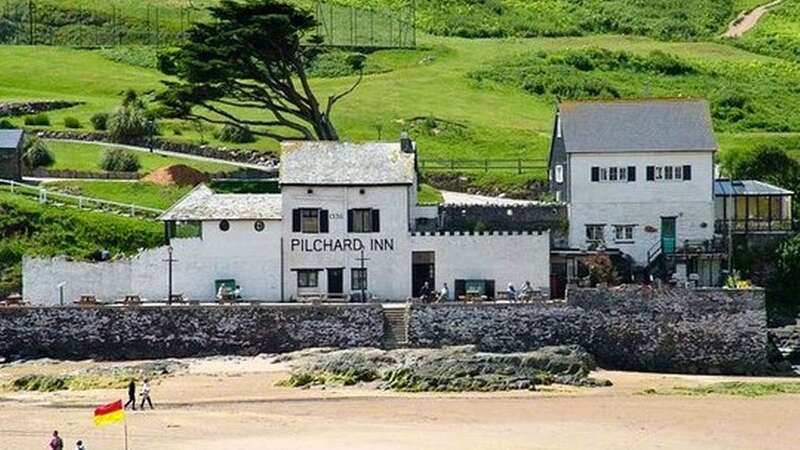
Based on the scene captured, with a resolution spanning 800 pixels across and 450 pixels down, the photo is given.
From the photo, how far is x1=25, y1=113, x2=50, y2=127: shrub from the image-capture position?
97.4m

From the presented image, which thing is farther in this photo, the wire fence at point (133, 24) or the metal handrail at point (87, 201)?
the wire fence at point (133, 24)

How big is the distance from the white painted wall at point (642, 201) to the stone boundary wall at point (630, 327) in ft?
21.1

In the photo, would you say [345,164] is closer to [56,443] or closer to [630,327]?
[630,327]

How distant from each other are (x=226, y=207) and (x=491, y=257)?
9.35m

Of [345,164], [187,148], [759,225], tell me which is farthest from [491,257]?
[187,148]

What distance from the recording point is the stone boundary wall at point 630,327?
68312 mm

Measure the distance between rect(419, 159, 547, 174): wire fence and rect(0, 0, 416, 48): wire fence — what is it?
33882mm

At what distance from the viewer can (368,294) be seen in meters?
71.9

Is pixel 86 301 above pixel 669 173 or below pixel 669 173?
below

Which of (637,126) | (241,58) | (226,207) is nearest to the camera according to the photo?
(226,207)

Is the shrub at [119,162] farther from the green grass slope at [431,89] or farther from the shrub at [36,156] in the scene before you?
the green grass slope at [431,89]

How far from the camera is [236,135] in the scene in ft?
308

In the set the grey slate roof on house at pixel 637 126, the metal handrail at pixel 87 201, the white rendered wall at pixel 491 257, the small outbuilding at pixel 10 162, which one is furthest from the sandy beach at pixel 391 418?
the small outbuilding at pixel 10 162

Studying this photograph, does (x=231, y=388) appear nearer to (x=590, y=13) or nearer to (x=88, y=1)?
(x=88, y=1)
